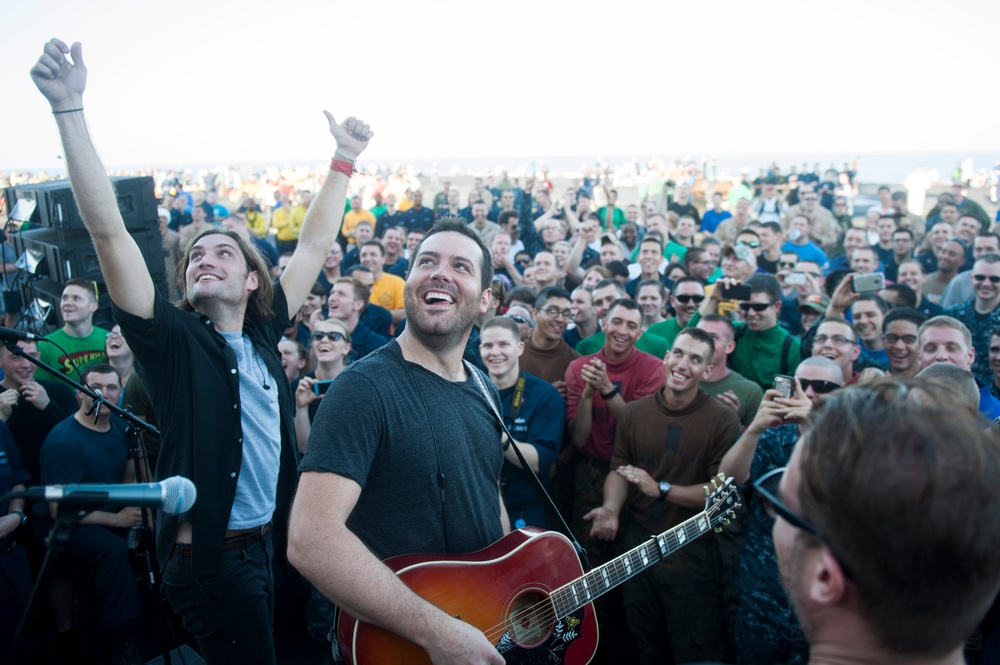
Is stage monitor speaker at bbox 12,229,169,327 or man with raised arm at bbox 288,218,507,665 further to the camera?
stage monitor speaker at bbox 12,229,169,327

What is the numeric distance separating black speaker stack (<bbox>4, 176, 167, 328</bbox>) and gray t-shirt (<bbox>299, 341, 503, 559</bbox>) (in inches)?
181

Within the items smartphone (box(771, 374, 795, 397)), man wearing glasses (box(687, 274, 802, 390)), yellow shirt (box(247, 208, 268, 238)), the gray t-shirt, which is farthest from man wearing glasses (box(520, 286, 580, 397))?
yellow shirt (box(247, 208, 268, 238))

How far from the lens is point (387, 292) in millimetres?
8055

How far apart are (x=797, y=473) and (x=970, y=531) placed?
27 cm

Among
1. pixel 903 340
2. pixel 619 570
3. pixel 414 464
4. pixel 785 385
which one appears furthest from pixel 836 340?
pixel 414 464

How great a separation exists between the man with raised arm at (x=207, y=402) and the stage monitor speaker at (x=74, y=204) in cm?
368

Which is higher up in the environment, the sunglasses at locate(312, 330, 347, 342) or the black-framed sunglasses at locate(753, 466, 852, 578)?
the black-framed sunglasses at locate(753, 466, 852, 578)

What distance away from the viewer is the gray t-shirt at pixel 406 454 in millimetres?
1894

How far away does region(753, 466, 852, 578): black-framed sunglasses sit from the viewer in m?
1.14

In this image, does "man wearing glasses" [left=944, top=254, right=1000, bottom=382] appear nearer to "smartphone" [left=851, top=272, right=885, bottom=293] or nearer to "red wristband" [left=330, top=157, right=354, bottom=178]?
"smartphone" [left=851, top=272, right=885, bottom=293]

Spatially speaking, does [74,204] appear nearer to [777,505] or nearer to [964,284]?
[777,505]

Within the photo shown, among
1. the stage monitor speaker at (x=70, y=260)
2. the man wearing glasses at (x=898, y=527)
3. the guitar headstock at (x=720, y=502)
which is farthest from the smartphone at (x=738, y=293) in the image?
the stage monitor speaker at (x=70, y=260)

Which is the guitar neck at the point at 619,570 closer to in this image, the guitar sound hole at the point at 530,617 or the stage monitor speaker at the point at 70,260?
the guitar sound hole at the point at 530,617

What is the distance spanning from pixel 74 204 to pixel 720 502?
229 inches
